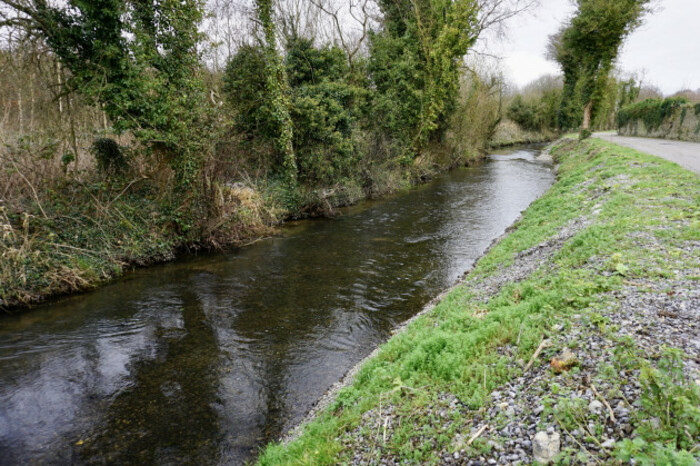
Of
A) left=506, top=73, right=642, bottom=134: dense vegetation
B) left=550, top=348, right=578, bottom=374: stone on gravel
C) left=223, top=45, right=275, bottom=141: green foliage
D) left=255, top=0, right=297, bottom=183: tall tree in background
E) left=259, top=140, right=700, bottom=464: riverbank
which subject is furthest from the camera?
left=506, top=73, right=642, bottom=134: dense vegetation

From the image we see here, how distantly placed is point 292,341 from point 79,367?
3751 mm

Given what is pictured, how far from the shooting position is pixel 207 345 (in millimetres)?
7410

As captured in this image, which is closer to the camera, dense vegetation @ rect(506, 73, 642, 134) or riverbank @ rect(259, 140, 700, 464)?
riverbank @ rect(259, 140, 700, 464)

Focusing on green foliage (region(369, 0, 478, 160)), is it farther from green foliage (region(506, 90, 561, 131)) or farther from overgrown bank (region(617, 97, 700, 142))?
green foliage (region(506, 90, 561, 131))

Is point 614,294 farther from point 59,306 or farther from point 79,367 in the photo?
point 59,306

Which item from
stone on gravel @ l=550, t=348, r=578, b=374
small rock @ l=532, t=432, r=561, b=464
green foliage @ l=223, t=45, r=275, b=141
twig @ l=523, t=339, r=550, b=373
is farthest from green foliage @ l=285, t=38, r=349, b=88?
small rock @ l=532, t=432, r=561, b=464

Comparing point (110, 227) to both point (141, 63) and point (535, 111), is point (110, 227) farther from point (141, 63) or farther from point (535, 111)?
point (535, 111)

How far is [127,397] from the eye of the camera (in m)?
5.95

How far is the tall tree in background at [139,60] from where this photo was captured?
411 inches

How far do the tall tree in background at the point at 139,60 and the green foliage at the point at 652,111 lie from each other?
3068 cm

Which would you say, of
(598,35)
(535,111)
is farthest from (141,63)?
(535,111)

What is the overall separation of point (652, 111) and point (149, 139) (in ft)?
115

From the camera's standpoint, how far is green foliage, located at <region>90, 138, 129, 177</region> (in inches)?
478

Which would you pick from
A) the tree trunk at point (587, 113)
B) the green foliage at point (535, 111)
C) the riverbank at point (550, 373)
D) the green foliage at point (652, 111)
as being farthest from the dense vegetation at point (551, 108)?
the riverbank at point (550, 373)
